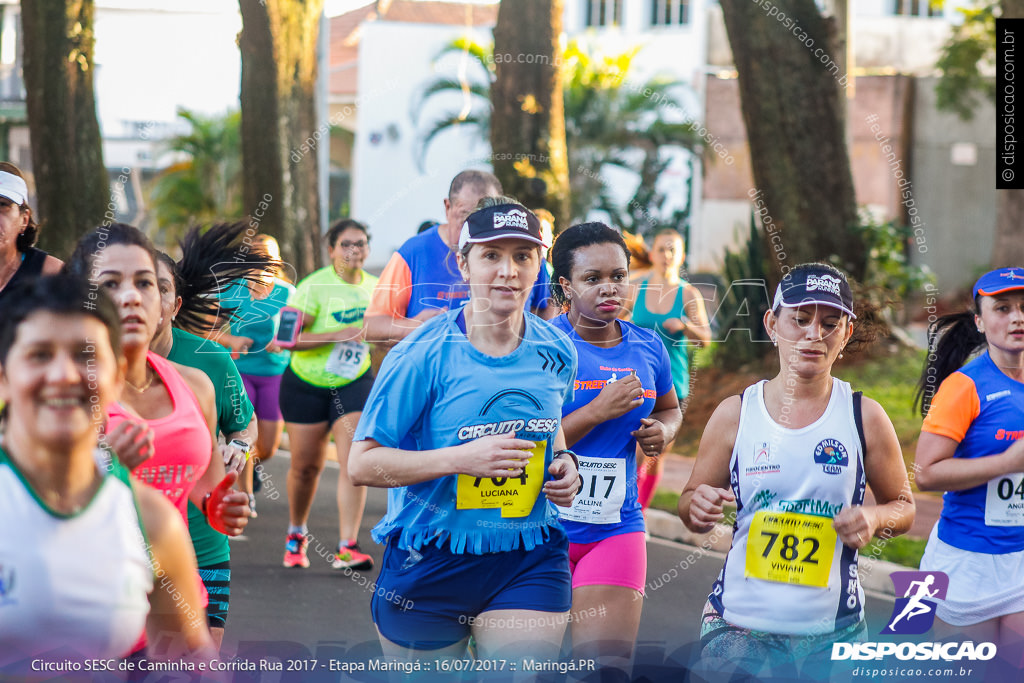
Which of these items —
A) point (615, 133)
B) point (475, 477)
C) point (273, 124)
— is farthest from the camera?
point (615, 133)

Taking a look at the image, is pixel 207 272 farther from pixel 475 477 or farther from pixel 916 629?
pixel 916 629

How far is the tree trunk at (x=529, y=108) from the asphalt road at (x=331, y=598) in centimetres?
354

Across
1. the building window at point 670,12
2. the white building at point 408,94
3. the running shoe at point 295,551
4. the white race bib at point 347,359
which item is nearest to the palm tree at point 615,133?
the white building at point 408,94

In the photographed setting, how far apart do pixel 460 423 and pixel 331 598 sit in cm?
337

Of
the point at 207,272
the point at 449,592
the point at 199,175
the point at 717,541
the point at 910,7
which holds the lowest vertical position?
the point at 717,541

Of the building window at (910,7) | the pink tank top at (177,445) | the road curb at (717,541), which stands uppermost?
the building window at (910,7)

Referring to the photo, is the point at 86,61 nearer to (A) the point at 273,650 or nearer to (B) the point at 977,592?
(A) the point at 273,650

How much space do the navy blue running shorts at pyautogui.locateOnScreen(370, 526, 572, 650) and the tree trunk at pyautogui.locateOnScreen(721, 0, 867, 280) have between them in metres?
8.62

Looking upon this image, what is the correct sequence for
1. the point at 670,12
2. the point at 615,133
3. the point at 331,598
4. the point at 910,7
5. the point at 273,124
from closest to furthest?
the point at 331,598 < the point at 273,124 < the point at 615,133 < the point at 910,7 < the point at 670,12

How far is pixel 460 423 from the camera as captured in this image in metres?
3.34

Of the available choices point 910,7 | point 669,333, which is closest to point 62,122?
point 669,333

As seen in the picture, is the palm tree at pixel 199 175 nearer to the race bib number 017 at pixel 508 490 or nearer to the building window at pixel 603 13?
the building window at pixel 603 13

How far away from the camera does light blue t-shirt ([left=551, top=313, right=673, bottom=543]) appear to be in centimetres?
409

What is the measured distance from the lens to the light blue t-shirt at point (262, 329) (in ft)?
24.9
